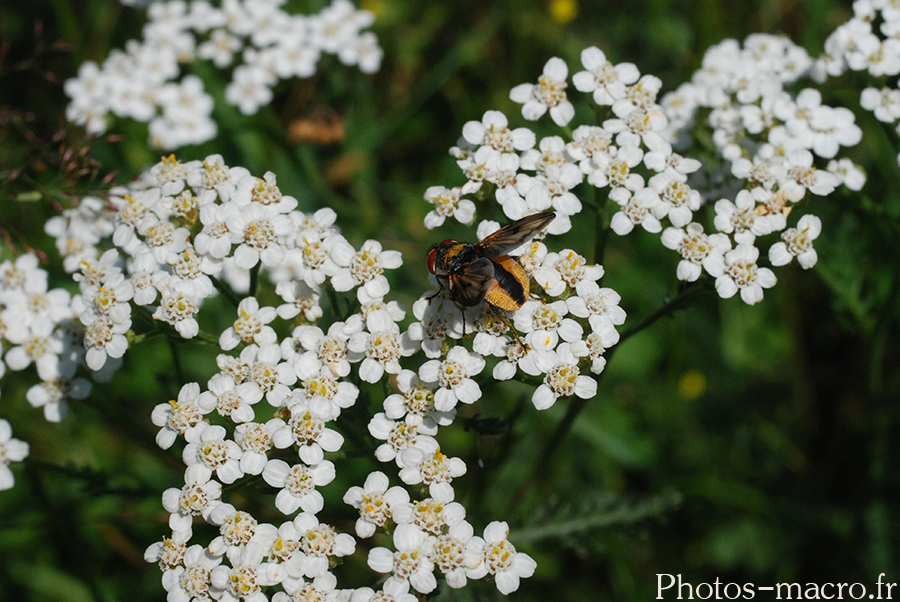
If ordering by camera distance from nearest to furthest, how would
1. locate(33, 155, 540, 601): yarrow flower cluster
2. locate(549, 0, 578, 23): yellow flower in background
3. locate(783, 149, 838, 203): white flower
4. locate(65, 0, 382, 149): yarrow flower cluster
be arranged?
locate(33, 155, 540, 601): yarrow flower cluster, locate(783, 149, 838, 203): white flower, locate(65, 0, 382, 149): yarrow flower cluster, locate(549, 0, 578, 23): yellow flower in background

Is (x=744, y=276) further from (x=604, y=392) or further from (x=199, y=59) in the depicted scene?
(x=199, y=59)

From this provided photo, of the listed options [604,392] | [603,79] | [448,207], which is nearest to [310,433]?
[448,207]

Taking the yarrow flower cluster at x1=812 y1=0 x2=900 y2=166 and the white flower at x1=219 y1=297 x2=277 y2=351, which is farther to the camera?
the yarrow flower cluster at x1=812 y1=0 x2=900 y2=166

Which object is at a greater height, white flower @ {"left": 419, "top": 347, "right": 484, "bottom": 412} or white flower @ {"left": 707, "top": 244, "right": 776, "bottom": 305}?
white flower @ {"left": 707, "top": 244, "right": 776, "bottom": 305}

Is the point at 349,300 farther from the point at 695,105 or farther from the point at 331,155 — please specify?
the point at 331,155

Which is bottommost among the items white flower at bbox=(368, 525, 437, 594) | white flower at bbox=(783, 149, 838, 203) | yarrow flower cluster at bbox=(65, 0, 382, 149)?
white flower at bbox=(368, 525, 437, 594)

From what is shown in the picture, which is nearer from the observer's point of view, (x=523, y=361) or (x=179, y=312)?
(x=523, y=361)

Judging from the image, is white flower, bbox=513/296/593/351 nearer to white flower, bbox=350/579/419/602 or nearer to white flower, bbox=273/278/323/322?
white flower, bbox=273/278/323/322

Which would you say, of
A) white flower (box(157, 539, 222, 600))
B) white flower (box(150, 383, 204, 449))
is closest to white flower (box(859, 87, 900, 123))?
white flower (box(150, 383, 204, 449))
